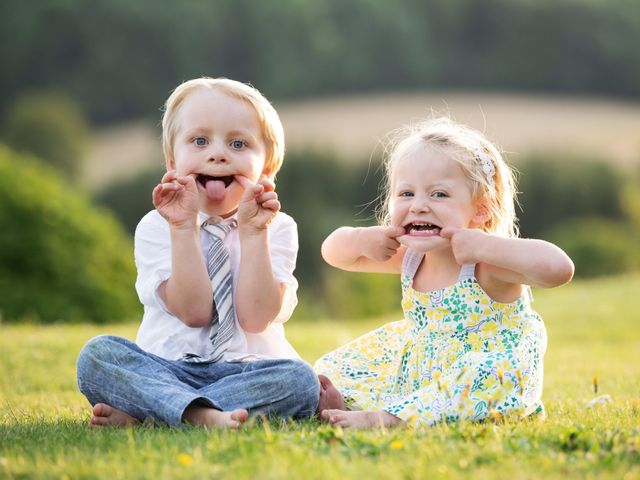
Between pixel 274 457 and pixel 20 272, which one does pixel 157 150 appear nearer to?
pixel 20 272

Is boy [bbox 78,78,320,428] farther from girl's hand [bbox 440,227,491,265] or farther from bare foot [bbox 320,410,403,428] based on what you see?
girl's hand [bbox 440,227,491,265]

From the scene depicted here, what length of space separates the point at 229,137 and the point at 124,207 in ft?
60.8

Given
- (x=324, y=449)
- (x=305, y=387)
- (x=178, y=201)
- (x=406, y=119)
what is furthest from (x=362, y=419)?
(x=406, y=119)

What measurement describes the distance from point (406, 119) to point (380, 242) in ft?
72.8

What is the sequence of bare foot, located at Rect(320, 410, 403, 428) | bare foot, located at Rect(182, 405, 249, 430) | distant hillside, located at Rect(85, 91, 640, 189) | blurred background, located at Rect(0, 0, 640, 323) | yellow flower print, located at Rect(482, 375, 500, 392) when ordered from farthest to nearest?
distant hillside, located at Rect(85, 91, 640, 189), blurred background, located at Rect(0, 0, 640, 323), yellow flower print, located at Rect(482, 375, 500, 392), bare foot, located at Rect(320, 410, 403, 428), bare foot, located at Rect(182, 405, 249, 430)

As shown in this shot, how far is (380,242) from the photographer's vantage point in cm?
404

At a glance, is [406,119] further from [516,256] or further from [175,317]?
[516,256]

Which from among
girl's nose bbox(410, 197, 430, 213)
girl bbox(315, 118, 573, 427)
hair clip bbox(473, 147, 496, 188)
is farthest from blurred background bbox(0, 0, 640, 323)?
girl's nose bbox(410, 197, 430, 213)

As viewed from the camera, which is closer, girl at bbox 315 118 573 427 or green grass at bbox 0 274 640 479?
green grass at bbox 0 274 640 479

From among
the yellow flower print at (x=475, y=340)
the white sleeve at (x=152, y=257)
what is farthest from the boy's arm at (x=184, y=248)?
the yellow flower print at (x=475, y=340)

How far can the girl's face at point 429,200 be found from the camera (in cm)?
385

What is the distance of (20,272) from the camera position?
12.2 metres

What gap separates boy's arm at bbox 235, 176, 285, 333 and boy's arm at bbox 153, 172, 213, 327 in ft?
0.55

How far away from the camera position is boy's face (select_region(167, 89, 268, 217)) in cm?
390
